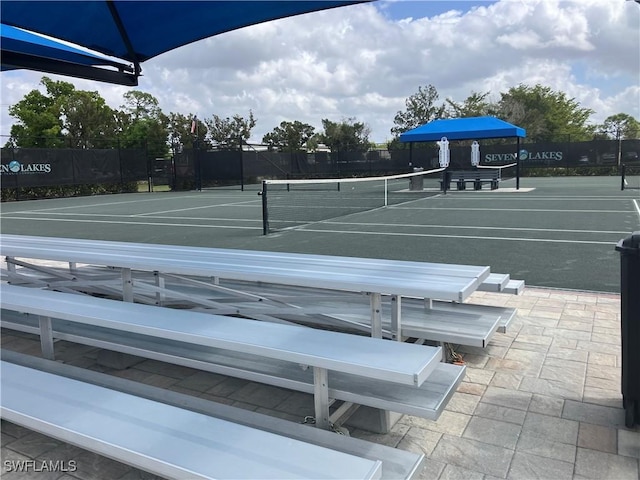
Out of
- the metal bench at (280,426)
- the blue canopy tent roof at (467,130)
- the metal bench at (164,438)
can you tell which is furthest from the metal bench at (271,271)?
the blue canopy tent roof at (467,130)

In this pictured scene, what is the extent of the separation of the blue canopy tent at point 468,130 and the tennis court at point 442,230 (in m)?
3.47

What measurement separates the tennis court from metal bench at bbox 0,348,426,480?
4.12m

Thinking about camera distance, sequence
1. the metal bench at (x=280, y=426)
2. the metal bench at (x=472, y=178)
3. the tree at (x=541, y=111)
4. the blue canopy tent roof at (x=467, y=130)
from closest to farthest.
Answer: the metal bench at (x=280, y=426), the blue canopy tent roof at (x=467, y=130), the metal bench at (x=472, y=178), the tree at (x=541, y=111)

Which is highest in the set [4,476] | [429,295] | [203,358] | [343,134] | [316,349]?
[343,134]

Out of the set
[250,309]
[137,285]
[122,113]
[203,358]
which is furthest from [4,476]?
[122,113]

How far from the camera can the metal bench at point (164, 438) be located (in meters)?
1.89

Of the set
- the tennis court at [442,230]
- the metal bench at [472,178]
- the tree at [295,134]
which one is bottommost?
the tennis court at [442,230]

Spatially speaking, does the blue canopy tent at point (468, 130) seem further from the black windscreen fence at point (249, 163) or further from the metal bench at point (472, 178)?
the black windscreen fence at point (249, 163)

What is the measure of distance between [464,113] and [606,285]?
162 ft

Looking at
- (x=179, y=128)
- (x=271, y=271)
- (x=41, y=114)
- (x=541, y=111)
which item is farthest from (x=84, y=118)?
(x=271, y=271)

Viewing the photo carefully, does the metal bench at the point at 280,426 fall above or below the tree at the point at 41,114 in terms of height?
below

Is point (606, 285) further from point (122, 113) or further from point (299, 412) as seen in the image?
point (122, 113)

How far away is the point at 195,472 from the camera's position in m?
1.86

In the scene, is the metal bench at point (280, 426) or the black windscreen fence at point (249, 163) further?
the black windscreen fence at point (249, 163)
